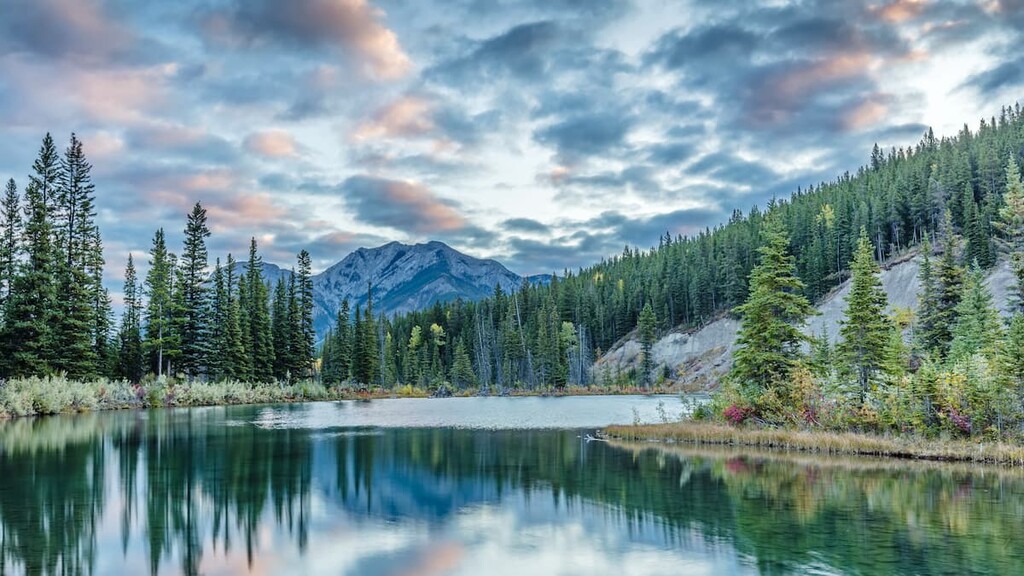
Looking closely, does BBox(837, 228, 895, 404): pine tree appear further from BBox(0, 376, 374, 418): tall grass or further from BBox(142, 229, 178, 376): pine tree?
BBox(142, 229, 178, 376): pine tree

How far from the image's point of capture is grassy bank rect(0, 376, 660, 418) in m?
51.0

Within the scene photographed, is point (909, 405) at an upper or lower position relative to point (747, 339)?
lower

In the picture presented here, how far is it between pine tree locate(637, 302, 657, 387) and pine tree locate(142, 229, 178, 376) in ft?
274

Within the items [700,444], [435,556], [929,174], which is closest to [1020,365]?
[700,444]

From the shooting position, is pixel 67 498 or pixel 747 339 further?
pixel 747 339

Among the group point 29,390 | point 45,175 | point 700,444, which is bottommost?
point 700,444

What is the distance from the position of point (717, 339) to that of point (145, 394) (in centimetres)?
10072

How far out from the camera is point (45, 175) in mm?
66312

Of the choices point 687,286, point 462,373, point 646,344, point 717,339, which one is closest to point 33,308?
point 462,373

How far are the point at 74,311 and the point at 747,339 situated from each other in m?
56.5

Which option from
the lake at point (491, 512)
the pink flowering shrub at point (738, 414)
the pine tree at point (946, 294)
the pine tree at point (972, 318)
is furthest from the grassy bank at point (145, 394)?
the pine tree at point (946, 294)

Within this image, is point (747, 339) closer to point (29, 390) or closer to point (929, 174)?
point (29, 390)

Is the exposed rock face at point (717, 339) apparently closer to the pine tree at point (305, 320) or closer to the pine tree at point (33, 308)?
the pine tree at point (305, 320)

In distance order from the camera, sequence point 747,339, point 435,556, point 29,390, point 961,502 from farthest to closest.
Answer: point 29,390 → point 747,339 → point 961,502 → point 435,556
